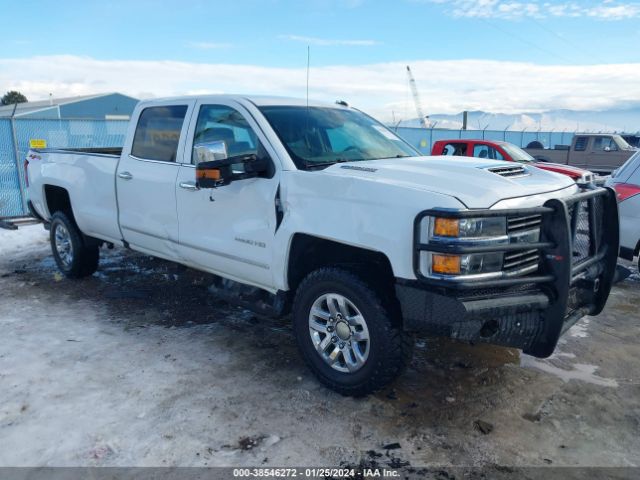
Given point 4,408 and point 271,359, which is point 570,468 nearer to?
point 271,359

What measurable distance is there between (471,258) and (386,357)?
81cm

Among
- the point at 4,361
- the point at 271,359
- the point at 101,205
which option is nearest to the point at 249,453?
the point at 271,359

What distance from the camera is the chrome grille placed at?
11.6 ft

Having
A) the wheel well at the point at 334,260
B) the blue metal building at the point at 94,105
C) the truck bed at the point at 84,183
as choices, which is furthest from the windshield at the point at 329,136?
the blue metal building at the point at 94,105

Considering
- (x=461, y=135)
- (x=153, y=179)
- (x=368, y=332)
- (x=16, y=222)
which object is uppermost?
(x=153, y=179)

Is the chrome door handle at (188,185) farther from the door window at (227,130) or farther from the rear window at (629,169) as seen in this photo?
the rear window at (629,169)

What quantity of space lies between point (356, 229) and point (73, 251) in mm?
4160

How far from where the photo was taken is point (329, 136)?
421 cm

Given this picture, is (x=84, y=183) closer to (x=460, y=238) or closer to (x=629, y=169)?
(x=460, y=238)

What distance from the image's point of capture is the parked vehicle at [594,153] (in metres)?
17.1

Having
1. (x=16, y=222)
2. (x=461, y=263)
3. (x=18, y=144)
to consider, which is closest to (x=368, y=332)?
(x=461, y=263)

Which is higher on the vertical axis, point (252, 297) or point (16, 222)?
point (252, 297)

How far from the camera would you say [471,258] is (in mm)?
2959

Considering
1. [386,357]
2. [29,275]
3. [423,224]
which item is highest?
[423,224]
